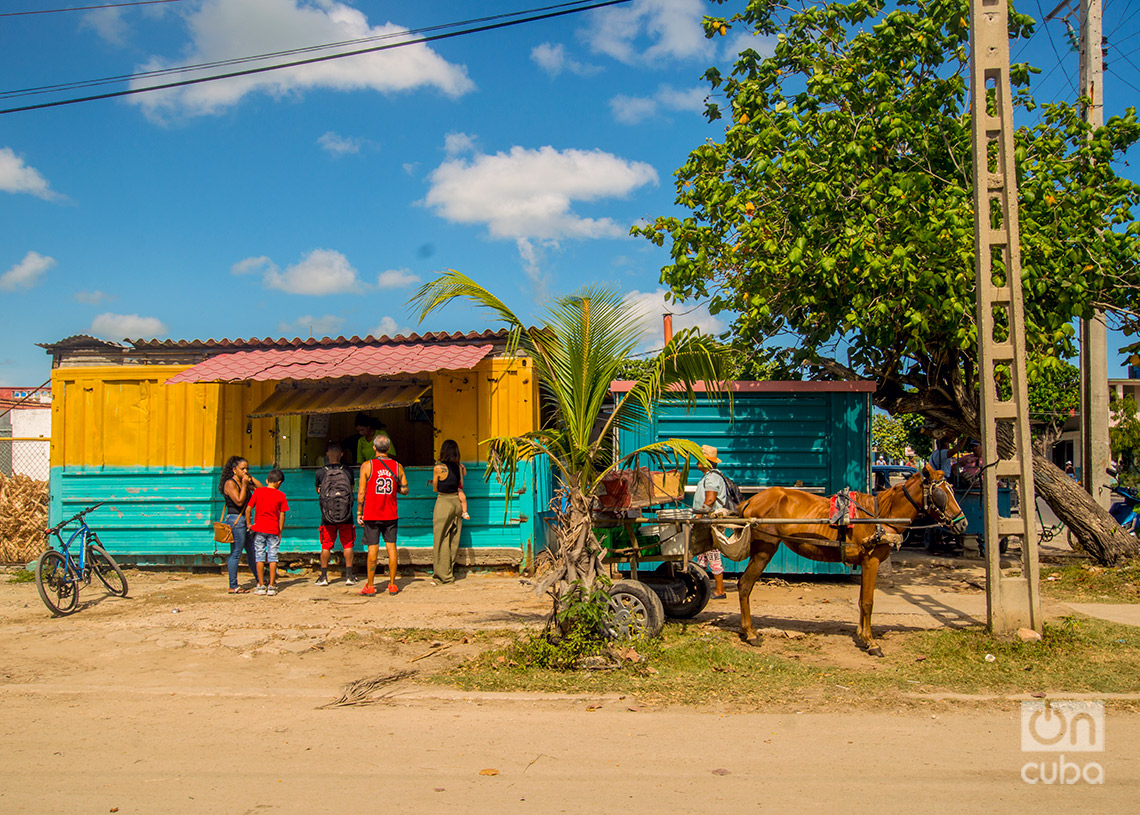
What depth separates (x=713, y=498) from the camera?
348 inches

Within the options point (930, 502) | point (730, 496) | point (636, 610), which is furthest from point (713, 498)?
point (930, 502)

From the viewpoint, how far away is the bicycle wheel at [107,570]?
32.5 feet

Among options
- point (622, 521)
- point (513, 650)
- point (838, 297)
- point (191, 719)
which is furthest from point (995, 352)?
point (191, 719)

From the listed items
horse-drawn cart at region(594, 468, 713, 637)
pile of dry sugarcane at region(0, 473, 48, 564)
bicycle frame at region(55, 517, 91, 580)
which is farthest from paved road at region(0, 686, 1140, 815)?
pile of dry sugarcane at region(0, 473, 48, 564)

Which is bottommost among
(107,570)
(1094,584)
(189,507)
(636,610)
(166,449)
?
(1094,584)

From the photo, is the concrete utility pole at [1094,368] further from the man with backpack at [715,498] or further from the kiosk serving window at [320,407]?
the kiosk serving window at [320,407]

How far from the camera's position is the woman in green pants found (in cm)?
1091

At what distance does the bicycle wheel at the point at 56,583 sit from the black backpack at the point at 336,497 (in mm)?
2969

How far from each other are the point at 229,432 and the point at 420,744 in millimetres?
8446

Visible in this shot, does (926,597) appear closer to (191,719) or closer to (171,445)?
(191,719)

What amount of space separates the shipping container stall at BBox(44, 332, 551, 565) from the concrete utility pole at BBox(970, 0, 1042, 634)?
6175 mm

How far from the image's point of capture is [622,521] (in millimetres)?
7332

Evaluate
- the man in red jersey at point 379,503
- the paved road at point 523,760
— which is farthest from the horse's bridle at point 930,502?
the man in red jersey at point 379,503

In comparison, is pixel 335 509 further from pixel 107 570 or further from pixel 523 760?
pixel 523 760
